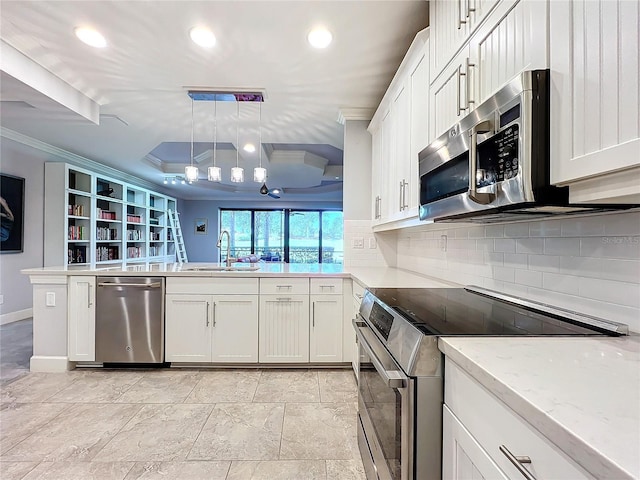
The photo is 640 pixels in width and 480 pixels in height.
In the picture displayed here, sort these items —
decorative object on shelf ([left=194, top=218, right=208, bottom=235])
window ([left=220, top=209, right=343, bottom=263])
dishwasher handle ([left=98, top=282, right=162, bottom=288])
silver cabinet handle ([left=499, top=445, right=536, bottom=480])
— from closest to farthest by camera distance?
silver cabinet handle ([left=499, top=445, right=536, bottom=480]) → dishwasher handle ([left=98, top=282, right=162, bottom=288]) → decorative object on shelf ([left=194, top=218, right=208, bottom=235]) → window ([left=220, top=209, right=343, bottom=263])

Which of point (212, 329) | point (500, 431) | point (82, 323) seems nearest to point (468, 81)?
point (500, 431)

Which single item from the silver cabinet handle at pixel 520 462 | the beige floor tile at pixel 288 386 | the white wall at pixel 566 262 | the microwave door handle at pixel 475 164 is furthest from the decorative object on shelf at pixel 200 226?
the silver cabinet handle at pixel 520 462

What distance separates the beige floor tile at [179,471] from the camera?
5.25ft

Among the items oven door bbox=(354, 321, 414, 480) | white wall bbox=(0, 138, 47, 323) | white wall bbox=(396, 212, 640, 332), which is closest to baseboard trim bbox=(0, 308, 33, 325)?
white wall bbox=(0, 138, 47, 323)

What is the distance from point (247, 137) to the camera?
435cm

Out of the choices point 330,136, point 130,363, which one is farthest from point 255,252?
point 130,363

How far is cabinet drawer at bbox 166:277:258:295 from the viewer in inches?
113

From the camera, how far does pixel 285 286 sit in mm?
2902

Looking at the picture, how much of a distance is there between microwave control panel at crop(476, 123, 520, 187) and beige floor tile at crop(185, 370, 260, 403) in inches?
83.5

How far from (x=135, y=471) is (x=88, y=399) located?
3.42ft

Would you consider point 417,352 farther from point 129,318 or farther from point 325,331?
point 129,318

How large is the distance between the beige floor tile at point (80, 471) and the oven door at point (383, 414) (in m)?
1.21

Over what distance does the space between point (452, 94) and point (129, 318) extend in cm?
294

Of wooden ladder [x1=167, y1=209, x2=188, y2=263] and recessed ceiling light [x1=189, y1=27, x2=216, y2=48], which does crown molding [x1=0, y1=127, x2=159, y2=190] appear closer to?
wooden ladder [x1=167, y1=209, x2=188, y2=263]
